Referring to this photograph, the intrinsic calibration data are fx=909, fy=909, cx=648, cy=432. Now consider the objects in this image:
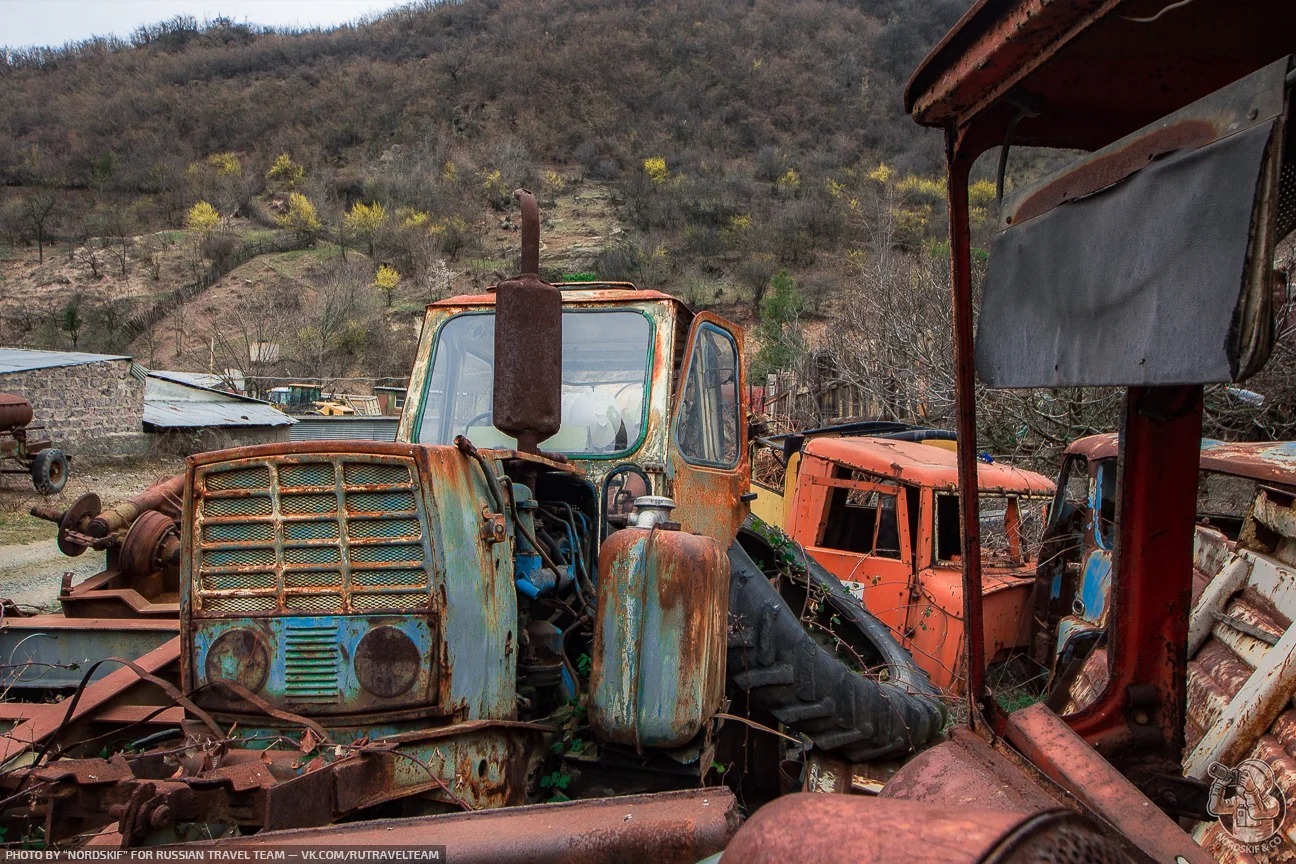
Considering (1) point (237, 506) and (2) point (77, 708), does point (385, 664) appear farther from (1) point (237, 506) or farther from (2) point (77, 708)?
(2) point (77, 708)

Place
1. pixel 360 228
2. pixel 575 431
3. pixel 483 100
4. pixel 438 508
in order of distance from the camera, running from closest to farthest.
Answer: pixel 438 508 < pixel 575 431 < pixel 360 228 < pixel 483 100

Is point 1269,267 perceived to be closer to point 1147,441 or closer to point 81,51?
point 1147,441

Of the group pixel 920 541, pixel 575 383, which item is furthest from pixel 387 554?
pixel 920 541

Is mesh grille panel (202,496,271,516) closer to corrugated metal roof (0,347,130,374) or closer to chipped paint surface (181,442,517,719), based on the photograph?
chipped paint surface (181,442,517,719)

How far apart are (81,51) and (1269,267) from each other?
78463 millimetres

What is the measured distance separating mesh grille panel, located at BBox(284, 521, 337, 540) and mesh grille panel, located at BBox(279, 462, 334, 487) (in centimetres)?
12

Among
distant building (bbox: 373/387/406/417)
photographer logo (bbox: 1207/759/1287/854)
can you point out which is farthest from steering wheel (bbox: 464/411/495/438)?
distant building (bbox: 373/387/406/417)

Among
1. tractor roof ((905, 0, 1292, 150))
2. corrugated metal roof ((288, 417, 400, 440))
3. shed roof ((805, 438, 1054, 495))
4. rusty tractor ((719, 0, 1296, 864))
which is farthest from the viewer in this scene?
corrugated metal roof ((288, 417, 400, 440))

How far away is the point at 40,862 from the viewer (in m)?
1.84

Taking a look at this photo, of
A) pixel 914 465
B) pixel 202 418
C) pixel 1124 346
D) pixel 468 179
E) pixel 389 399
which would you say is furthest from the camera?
pixel 468 179

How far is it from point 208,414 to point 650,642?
19356mm

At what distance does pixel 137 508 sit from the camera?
14.6ft

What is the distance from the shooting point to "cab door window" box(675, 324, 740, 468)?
416 centimetres

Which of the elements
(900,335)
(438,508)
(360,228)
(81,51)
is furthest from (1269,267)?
(81,51)
